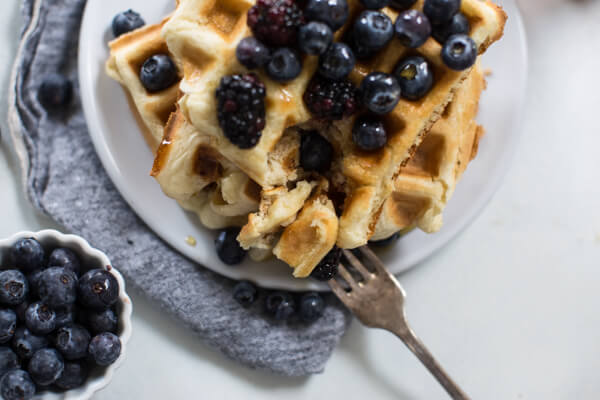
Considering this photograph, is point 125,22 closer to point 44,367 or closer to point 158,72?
point 158,72

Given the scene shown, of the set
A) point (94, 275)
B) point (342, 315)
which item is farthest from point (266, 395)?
point (94, 275)

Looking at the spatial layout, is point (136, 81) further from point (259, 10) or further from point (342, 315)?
point (342, 315)

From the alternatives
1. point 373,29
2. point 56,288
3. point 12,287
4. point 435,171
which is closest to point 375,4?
point 373,29

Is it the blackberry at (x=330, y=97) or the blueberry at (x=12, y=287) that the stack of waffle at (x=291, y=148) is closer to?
the blackberry at (x=330, y=97)

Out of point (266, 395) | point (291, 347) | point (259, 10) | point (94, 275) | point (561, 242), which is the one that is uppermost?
point (259, 10)

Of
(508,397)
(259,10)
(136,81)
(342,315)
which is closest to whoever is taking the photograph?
(259,10)

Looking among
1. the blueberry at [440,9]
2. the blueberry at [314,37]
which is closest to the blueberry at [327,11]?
the blueberry at [314,37]

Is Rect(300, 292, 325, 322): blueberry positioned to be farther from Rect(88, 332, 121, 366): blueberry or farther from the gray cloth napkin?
Rect(88, 332, 121, 366): blueberry
